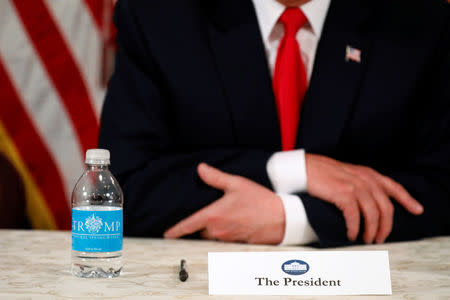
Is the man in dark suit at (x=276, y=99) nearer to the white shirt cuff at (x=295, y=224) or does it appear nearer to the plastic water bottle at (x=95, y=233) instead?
the white shirt cuff at (x=295, y=224)

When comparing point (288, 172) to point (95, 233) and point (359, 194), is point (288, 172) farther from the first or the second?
point (95, 233)

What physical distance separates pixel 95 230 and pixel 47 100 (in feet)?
5.97

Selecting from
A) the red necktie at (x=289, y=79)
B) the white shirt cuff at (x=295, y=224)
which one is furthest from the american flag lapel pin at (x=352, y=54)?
the white shirt cuff at (x=295, y=224)

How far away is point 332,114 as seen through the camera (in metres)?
1.43

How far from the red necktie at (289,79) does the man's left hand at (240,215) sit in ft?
0.89

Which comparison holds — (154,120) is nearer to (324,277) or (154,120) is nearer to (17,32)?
(324,277)

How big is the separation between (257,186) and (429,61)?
2.20 feet

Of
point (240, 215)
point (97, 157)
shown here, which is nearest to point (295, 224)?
point (240, 215)

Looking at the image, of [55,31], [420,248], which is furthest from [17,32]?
[420,248]

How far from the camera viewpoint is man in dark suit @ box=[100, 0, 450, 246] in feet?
4.26

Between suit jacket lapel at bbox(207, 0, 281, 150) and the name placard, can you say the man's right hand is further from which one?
the name placard

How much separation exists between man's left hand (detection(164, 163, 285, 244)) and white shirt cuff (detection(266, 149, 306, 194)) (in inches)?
2.2

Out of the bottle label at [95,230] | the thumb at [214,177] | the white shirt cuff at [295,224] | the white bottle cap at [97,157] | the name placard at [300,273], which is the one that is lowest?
the white shirt cuff at [295,224]

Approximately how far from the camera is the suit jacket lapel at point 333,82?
1.42 meters
